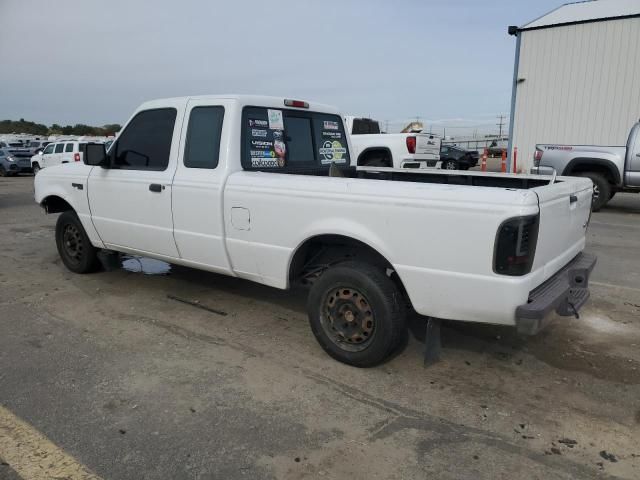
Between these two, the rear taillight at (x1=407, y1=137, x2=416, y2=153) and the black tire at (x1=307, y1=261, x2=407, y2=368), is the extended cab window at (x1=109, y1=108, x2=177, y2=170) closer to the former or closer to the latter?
the black tire at (x1=307, y1=261, x2=407, y2=368)

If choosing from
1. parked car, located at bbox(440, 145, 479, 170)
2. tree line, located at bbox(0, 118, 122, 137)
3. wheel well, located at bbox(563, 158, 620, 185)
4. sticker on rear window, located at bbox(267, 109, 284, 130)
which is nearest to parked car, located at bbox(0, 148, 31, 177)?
parked car, located at bbox(440, 145, 479, 170)

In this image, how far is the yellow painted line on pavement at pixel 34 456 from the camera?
2572 millimetres

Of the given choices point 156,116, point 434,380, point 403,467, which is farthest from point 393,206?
point 156,116

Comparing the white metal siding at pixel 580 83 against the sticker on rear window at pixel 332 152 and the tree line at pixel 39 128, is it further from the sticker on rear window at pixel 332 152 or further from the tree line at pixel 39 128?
the tree line at pixel 39 128

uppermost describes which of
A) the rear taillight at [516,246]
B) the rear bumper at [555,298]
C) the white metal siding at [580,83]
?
the white metal siding at [580,83]

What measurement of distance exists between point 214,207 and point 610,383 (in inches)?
122

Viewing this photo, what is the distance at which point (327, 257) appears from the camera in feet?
13.2

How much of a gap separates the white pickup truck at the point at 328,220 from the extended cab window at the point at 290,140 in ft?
0.05

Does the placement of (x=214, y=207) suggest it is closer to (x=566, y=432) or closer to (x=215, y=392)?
(x=215, y=392)

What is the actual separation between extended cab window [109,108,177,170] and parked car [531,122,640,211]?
836cm

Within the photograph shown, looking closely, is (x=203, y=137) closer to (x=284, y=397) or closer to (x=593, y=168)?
(x=284, y=397)

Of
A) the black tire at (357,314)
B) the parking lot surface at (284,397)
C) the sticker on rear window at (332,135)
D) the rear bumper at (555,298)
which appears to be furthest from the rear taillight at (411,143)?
the black tire at (357,314)

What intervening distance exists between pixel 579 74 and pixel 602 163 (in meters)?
5.89

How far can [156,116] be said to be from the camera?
15.9 feet
